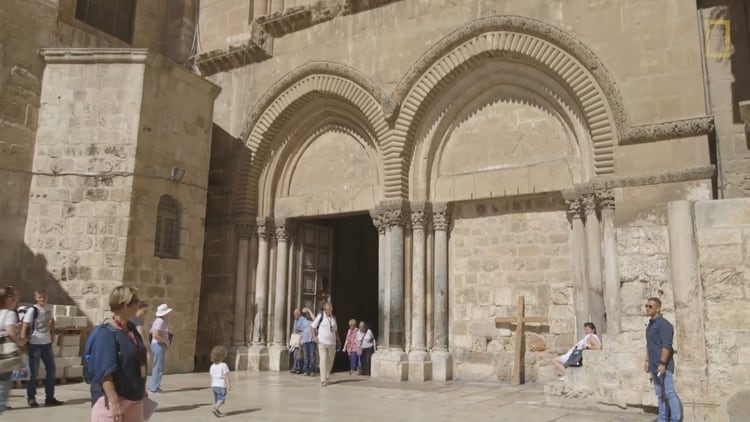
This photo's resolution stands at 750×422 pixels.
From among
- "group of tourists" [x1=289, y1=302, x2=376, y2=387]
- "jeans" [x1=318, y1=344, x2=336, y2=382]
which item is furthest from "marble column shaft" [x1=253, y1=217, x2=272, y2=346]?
"jeans" [x1=318, y1=344, x2=336, y2=382]

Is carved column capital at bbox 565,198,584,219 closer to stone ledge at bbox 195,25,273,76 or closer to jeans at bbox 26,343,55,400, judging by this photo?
stone ledge at bbox 195,25,273,76

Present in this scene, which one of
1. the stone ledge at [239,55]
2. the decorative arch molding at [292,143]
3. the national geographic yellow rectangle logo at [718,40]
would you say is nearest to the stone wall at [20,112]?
the stone ledge at [239,55]

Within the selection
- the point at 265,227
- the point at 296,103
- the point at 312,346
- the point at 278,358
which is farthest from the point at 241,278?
the point at 296,103

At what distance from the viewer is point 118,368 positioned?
12.2ft

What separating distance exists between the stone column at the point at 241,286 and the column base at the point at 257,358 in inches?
6.2

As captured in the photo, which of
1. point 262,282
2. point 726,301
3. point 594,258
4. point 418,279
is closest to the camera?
point 726,301

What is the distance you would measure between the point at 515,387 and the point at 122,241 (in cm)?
723

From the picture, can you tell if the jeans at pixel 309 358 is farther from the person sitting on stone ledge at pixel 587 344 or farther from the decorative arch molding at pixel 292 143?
the person sitting on stone ledge at pixel 587 344

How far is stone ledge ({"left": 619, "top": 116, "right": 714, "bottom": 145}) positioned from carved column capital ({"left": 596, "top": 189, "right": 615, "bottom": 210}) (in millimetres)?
792

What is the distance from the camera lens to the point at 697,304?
256 inches

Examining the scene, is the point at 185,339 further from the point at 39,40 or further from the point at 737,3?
the point at 737,3

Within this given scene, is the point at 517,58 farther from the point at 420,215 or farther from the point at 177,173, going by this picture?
the point at 177,173

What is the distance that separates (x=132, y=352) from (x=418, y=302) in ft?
27.7

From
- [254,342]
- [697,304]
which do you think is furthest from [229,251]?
[697,304]
